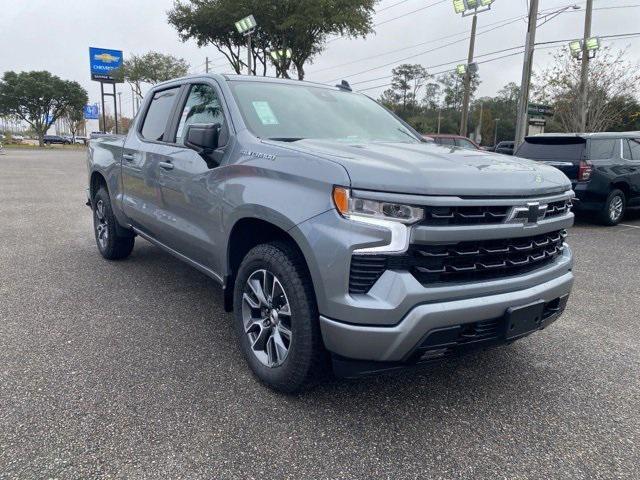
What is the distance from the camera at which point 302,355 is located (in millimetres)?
2561

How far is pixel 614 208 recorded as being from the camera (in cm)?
910

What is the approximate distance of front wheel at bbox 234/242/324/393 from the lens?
8.31 feet

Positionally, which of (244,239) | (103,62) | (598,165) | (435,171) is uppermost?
(103,62)

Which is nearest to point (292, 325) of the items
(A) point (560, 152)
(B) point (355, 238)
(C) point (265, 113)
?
(B) point (355, 238)

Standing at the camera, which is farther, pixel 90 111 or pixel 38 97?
pixel 90 111

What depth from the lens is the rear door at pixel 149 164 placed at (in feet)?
13.5

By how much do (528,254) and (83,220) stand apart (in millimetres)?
7646

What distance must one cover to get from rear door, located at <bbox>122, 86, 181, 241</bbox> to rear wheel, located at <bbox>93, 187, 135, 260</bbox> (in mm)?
656

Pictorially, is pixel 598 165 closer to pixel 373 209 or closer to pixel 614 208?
pixel 614 208

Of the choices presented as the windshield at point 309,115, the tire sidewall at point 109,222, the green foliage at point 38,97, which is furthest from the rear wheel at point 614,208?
the green foliage at point 38,97

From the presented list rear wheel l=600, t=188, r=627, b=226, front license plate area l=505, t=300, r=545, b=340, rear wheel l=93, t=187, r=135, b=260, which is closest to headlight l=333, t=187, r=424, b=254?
front license plate area l=505, t=300, r=545, b=340

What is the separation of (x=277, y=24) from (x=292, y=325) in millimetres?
26117

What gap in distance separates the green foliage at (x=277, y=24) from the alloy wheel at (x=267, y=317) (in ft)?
80.0

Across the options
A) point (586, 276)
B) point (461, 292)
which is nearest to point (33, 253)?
point (461, 292)
